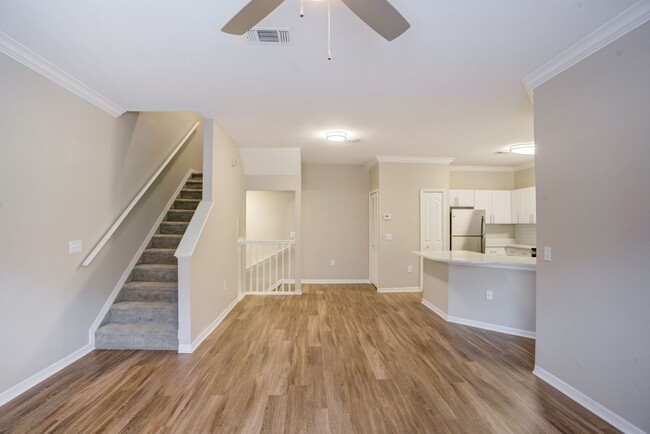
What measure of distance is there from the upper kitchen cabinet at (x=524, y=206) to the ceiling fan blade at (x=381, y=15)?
5507mm

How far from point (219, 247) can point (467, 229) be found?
4738 millimetres

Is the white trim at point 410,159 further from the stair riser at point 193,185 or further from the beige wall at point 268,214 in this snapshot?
the stair riser at point 193,185

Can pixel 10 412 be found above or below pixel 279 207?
below

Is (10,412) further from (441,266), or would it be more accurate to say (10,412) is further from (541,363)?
(441,266)

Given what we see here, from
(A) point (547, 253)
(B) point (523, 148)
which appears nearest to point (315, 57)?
(A) point (547, 253)

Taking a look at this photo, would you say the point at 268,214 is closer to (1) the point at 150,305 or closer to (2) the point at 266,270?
(2) the point at 266,270

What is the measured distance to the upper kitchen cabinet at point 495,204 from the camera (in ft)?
19.5

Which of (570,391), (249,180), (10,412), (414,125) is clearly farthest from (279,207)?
(570,391)

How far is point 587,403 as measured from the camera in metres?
2.06

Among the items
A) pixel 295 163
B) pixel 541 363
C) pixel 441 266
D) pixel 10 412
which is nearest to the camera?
pixel 10 412

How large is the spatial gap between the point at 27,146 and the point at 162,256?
A: 76.9 inches

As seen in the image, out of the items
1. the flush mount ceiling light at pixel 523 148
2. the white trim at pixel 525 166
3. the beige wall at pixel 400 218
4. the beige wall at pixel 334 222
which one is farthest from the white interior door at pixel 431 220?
the white trim at pixel 525 166

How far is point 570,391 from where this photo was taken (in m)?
2.19

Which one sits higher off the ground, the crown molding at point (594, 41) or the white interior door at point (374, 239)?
the crown molding at point (594, 41)
